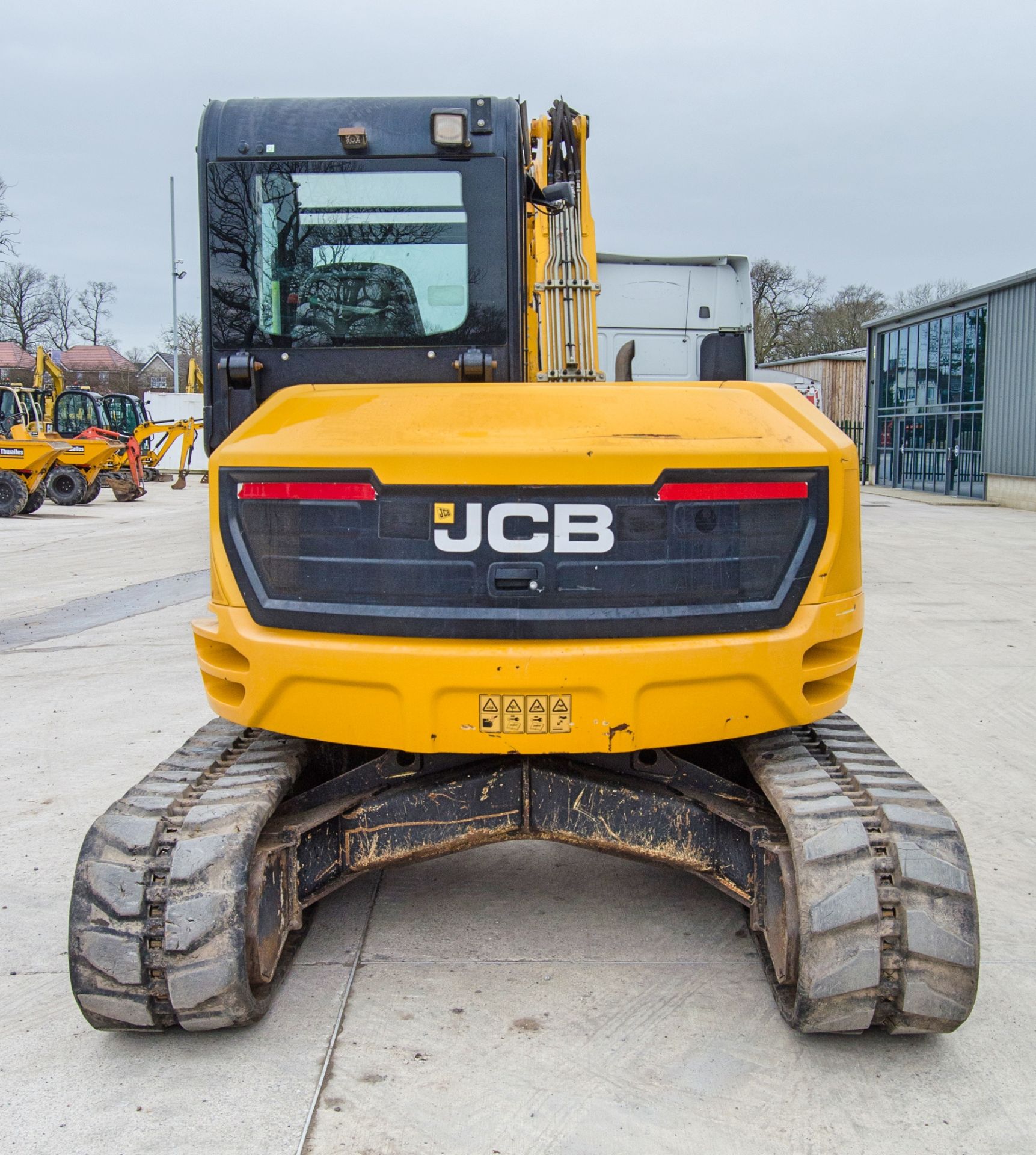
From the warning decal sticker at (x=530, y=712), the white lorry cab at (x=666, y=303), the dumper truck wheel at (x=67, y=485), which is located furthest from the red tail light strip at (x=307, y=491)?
the dumper truck wheel at (x=67, y=485)

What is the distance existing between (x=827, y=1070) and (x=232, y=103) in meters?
3.73

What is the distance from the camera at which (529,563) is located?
10.4 feet

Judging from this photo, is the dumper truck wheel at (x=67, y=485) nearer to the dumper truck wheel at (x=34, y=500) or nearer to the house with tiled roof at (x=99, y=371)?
the dumper truck wheel at (x=34, y=500)

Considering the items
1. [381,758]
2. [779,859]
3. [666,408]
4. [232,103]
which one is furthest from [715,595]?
[232,103]

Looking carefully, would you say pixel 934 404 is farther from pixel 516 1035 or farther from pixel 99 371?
pixel 99 371

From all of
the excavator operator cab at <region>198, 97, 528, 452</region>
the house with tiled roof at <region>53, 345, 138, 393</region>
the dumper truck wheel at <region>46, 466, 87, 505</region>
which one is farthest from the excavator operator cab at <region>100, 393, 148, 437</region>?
the excavator operator cab at <region>198, 97, 528, 452</region>

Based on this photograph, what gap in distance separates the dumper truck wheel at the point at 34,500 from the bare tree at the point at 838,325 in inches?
1596

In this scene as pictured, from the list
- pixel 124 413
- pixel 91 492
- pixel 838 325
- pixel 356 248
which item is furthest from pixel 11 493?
pixel 838 325

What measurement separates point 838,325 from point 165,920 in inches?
2213

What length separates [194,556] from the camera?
15062 millimetres

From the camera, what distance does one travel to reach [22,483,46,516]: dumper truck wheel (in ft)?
72.6

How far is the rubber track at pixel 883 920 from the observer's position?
3.03 metres

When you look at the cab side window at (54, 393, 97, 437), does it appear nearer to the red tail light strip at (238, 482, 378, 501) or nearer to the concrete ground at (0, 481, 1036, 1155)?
the concrete ground at (0, 481, 1036, 1155)

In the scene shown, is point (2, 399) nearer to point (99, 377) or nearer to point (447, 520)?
point (447, 520)
